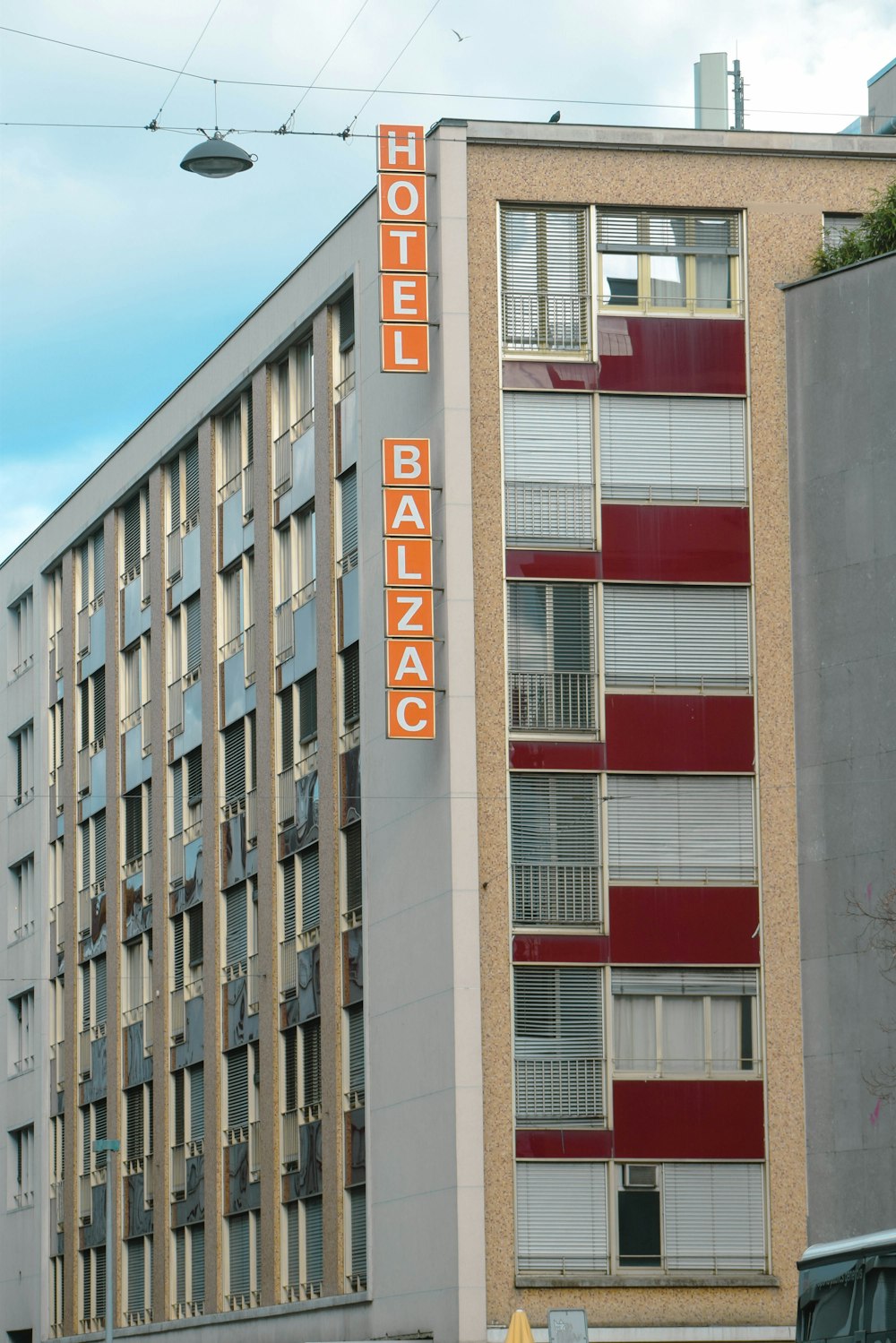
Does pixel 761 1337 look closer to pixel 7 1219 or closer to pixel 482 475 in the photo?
pixel 482 475

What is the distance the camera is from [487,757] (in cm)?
4412

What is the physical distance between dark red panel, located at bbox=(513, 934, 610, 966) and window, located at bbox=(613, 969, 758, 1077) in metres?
0.44

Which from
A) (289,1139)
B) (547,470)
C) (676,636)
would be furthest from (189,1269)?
(547,470)

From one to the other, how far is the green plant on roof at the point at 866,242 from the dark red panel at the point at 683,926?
11.6m

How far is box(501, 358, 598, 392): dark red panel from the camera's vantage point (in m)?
45.3

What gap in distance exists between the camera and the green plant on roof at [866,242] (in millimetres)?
46094

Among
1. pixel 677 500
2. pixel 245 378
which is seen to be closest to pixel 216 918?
pixel 245 378

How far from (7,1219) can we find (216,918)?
714 inches

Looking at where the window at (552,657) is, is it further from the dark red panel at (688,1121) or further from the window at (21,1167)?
the window at (21,1167)

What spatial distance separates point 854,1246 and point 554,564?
720 inches

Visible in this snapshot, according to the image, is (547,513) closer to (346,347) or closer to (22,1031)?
(346,347)

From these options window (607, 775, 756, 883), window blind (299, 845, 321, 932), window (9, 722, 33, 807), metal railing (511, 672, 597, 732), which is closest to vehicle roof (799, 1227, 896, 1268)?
window (607, 775, 756, 883)

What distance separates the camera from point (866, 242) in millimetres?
46219

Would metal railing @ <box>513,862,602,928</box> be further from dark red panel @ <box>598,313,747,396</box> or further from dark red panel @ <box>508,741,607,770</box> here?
dark red panel @ <box>598,313,747,396</box>
